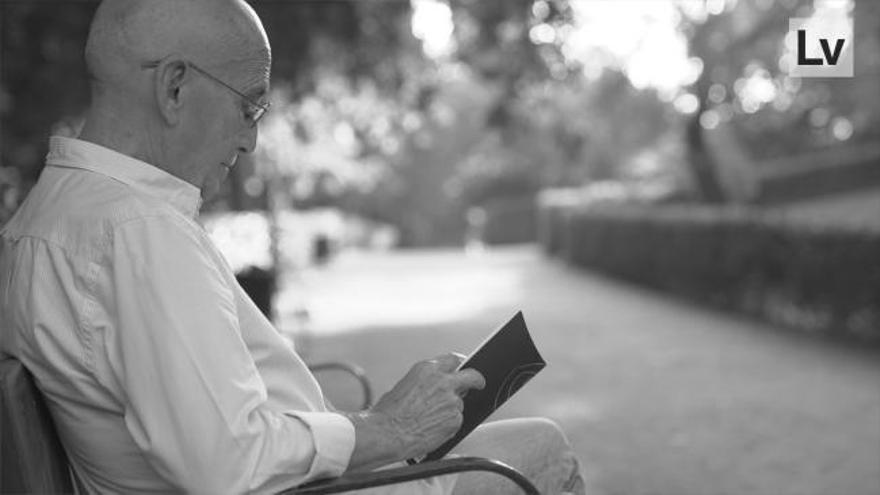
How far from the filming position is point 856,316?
10461 millimetres

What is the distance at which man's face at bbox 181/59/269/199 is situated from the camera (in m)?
2.15

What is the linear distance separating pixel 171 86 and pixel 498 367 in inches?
35.3

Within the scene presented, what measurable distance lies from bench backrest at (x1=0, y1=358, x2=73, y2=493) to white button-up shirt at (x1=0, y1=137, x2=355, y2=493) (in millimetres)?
36

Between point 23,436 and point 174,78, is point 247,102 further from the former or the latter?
point 23,436

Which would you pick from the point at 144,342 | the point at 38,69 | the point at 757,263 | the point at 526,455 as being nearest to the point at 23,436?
the point at 144,342

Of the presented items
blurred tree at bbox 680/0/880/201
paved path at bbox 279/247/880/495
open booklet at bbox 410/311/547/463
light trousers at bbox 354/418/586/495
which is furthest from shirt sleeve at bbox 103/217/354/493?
blurred tree at bbox 680/0/880/201

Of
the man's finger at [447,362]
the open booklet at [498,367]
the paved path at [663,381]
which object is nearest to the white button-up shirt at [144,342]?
the man's finger at [447,362]

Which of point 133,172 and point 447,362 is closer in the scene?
point 133,172

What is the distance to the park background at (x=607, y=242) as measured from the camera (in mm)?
7094

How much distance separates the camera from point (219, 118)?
7.19 feet

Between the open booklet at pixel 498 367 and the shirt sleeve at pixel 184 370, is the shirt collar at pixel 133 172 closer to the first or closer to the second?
the shirt sleeve at pixel 184 370

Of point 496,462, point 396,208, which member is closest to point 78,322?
point 496,462

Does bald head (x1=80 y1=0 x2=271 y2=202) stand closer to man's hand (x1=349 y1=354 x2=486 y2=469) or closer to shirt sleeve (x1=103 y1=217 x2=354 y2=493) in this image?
A: shirt sleeve (x1=103 y1=217 x2=354 y2=493)

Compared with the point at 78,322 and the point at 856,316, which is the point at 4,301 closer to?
the point at 78,322
